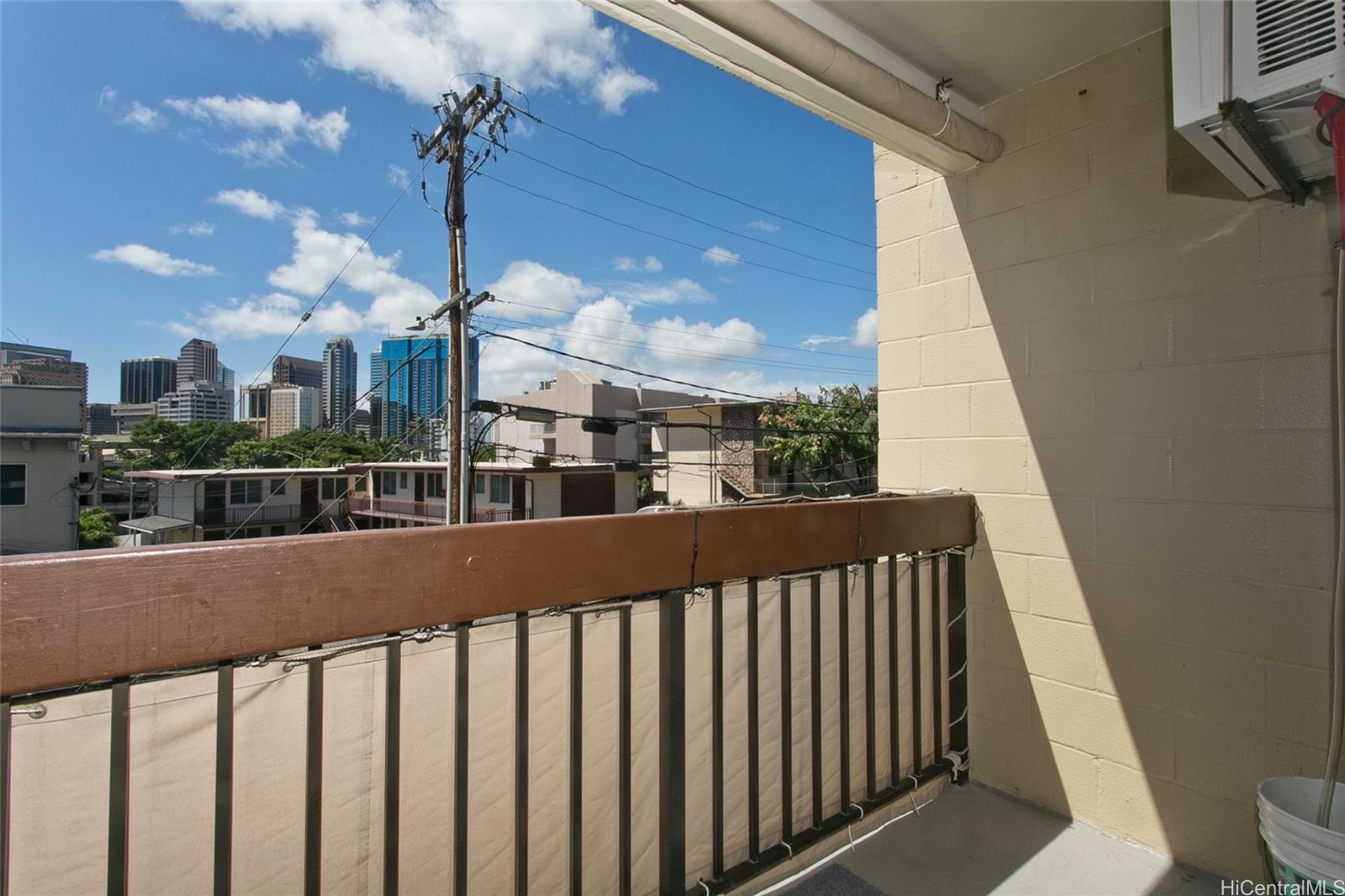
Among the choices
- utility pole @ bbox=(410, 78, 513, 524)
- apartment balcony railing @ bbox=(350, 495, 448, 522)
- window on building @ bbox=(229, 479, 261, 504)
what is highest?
utility pole @ bbox=(410, 78, 513, 524)

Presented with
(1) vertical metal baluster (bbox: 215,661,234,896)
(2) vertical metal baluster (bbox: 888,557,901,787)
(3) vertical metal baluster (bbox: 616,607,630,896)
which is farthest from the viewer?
(2) vertical metal baluster (bbox: 888,557,901,787)

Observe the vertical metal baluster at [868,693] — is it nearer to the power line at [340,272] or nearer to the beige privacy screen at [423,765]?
the beige privacy screen at [423,765]

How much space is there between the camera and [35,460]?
1309 cm

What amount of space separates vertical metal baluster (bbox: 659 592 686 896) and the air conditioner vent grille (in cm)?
127

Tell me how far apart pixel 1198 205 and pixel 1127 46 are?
1.63ft

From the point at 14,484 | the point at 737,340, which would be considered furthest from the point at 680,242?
the point at 14,484

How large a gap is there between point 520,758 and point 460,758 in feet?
0.33

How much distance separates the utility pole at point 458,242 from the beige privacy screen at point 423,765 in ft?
21.5

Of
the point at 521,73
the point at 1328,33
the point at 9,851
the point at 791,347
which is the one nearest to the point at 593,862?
the point at 9,851

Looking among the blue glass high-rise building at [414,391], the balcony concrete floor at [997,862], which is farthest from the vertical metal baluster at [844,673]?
the blue glass high-rise building at [414,391]

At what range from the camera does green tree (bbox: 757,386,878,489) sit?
43.7 feet

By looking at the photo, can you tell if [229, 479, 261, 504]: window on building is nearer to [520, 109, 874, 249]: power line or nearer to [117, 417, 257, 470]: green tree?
[117, 417, 257, 470]: green tree

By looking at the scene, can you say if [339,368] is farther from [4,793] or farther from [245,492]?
[4,793]

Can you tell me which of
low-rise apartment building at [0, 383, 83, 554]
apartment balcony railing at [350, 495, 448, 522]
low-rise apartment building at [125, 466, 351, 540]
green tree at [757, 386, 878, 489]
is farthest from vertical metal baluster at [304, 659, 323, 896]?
low-rise apartment building at [125, 466, 351, 540]
